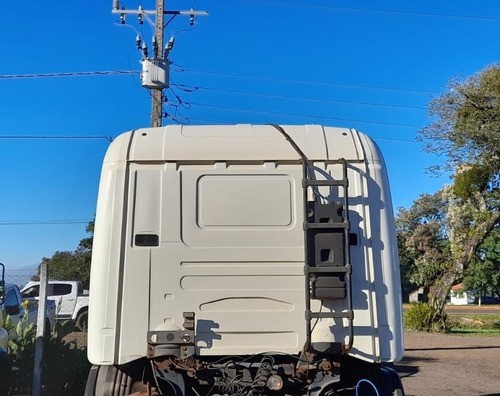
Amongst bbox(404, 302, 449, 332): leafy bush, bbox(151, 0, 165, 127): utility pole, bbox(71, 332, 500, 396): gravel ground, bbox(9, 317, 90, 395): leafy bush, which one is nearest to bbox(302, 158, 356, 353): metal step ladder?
bbox(9, 317, 90, 395): leafy bush

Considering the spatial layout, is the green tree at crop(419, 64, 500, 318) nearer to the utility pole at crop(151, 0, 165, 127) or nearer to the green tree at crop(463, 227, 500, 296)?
the utility pole at crop(151, 0, 165, 127)

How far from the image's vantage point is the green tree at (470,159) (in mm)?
25406

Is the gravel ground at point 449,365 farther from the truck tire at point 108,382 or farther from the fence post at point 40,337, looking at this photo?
the truck tire at point 108,382

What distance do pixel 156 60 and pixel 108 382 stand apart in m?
15.1

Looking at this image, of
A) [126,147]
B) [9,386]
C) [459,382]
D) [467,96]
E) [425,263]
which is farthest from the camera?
[425,263]

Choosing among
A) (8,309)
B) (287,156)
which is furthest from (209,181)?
(8,309)

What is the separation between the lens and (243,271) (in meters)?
5.25

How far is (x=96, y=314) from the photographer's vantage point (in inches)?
204

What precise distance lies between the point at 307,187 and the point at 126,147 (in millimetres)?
1492

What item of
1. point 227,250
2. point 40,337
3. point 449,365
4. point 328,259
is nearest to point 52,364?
point 40,337

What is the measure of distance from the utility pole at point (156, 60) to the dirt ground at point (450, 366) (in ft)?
29.4

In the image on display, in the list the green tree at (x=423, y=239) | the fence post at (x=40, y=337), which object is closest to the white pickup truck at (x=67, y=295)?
the fence post at (x=40, y=337)

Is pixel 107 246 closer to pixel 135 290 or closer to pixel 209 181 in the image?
pixel 135 290

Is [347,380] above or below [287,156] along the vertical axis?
below
